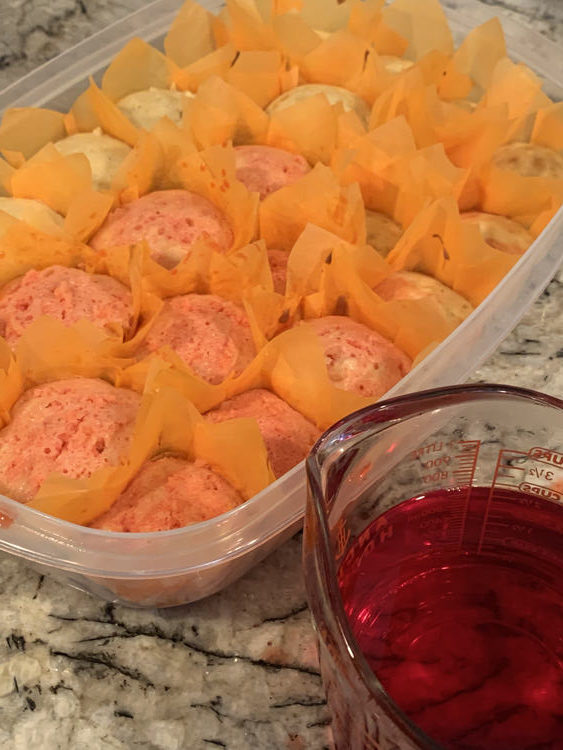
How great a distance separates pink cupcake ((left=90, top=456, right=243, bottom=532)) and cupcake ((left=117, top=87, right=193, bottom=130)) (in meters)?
0.54

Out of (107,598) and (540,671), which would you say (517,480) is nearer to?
(540,671)

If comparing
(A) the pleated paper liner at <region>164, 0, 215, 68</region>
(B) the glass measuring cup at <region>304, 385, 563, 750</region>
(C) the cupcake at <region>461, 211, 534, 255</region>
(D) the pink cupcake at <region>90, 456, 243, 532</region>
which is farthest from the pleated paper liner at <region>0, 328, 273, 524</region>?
(A) the pleated paper liner at <region>164, 0, 215, 68</region>

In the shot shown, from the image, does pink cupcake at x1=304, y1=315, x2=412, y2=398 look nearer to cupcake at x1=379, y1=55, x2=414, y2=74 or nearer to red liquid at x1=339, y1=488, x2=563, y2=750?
red liquid at x1=339, y1=488, x2=563, y2=750

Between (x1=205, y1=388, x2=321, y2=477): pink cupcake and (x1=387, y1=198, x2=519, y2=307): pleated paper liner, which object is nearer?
(x1=205, y1=388, x2=321, y2=477): pink cupcake

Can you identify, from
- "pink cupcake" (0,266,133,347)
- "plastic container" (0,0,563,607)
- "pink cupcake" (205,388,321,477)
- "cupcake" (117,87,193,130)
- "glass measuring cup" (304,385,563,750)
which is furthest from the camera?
"cupcake" (117,87,193,130)

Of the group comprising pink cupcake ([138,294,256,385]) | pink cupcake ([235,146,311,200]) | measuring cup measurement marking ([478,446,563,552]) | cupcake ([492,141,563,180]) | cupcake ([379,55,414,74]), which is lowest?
pink cupcake ([138,294,256,385])

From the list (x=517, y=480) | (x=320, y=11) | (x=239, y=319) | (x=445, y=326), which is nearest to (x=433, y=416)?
(x=517, y=480)

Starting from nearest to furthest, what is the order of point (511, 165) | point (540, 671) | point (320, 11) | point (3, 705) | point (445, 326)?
point (540, 671) < point (3, 705) < point (445, 326) < point (511, 165) < point (320, 11)

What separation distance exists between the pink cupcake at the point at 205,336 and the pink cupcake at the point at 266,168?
0.63 ft

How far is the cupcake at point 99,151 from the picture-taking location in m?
1.10

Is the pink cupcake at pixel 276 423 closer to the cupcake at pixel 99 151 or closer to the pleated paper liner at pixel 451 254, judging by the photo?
the pleated paper liner at pixel 451 254

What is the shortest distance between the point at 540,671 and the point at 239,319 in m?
0.48

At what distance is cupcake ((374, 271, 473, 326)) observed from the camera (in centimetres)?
96

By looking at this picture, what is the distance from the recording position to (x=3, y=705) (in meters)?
0.73
